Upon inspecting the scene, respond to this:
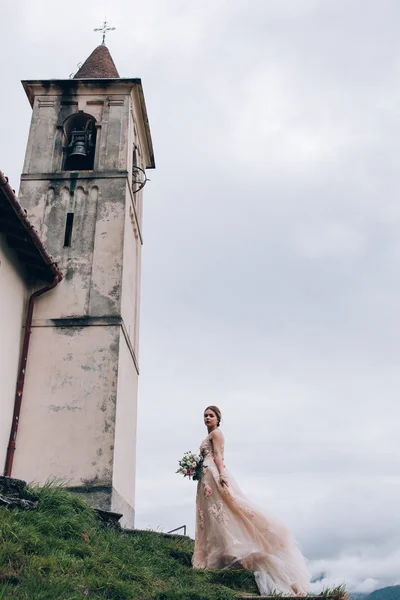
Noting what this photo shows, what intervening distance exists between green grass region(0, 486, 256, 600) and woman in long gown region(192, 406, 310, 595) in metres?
0.28

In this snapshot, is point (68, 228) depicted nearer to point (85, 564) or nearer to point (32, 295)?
point (32, 295)

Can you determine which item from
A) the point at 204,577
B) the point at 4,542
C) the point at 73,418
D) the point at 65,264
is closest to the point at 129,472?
the point at 73,418

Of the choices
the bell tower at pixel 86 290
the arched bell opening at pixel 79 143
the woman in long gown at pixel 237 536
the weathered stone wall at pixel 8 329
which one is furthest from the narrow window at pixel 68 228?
the woman in long gown at pixel 237 536

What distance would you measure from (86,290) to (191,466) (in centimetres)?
574

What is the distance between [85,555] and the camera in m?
6.77

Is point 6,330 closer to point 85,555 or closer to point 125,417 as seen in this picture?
point 125,417

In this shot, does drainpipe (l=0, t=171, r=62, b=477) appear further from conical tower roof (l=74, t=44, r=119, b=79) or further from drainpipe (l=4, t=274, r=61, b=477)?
conical tower roof (l=74, t=44, r=119, b=79)

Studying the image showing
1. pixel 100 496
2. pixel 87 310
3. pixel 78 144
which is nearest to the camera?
pixel 100 496

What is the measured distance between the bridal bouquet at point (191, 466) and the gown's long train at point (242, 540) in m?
0.08

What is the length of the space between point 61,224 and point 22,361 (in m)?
3.24

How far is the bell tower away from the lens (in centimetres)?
1188

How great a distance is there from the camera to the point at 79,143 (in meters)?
15.6

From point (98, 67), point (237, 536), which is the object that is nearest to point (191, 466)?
point (237, 536)

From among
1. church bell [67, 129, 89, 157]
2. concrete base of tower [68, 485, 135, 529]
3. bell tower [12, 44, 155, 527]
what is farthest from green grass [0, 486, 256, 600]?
church bell [67, 129, 89, 157]
